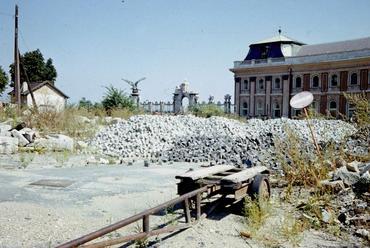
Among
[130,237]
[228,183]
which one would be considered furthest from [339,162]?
[130,237]

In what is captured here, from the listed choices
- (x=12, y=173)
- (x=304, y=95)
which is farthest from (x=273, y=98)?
(x=12, y=173)

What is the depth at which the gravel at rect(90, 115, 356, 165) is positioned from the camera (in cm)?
1113

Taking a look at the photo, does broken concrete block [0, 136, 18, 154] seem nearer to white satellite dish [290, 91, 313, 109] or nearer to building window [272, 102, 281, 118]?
white satellite dish [290, 91, 313, 109]

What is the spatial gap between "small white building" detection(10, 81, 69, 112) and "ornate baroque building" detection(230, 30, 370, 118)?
21265 mm

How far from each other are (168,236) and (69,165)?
6.14 metres

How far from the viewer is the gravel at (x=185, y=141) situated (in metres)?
11.1

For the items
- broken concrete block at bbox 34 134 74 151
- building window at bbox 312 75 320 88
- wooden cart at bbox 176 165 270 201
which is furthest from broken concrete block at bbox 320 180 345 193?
building window at bbox 312 75 320 88

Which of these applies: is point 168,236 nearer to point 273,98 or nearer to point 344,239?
point 344,239

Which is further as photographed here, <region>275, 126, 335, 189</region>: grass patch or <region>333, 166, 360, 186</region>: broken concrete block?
<region>275, 126, 335, 189</region>: grass patch

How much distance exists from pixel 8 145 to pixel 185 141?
5.93m

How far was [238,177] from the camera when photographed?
16.5 feet

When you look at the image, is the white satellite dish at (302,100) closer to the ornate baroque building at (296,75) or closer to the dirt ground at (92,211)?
the dirt ground at (92,211)

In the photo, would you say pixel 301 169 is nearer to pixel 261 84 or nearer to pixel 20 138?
pixel 20 138

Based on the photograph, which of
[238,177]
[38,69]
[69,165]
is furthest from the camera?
[38,69]
